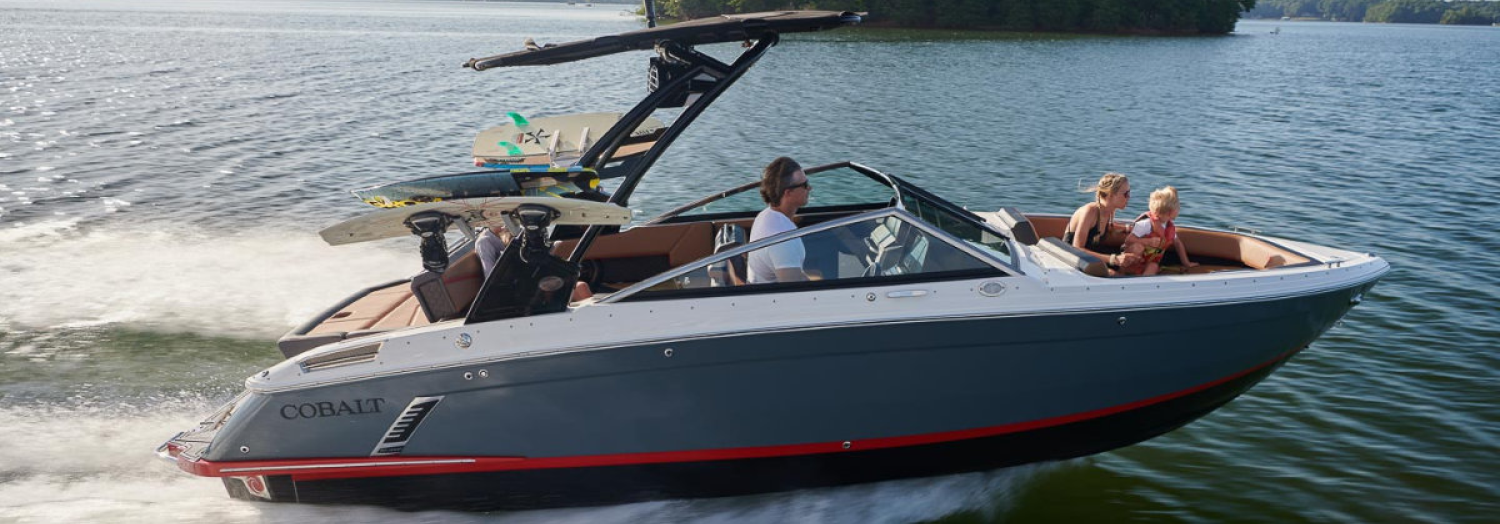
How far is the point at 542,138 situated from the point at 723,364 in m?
3.28

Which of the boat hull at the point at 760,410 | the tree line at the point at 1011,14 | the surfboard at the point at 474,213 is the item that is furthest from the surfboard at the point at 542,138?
the tree line at the point at 1011,14

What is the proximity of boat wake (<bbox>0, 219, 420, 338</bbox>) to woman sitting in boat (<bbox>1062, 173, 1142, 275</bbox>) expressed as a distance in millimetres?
5634

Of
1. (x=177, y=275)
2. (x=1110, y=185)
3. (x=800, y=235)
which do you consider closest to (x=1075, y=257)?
(x=1110, y=185)

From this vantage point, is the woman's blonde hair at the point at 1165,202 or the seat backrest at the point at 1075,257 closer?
the seat backrest at the point at 1075,257

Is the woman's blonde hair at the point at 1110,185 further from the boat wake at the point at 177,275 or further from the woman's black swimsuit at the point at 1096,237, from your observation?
the boat wake at the point at 177,275

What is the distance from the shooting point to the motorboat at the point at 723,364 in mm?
4227

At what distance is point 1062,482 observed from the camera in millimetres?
5320

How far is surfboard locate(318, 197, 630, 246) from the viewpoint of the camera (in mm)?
4258

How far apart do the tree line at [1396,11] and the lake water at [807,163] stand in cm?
11690

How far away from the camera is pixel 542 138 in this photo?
690 centimetres

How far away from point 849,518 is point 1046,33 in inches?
2261

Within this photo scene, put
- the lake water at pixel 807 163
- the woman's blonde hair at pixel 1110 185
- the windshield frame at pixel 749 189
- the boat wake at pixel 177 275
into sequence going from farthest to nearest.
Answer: the boat wake at pixel 177 275 → the windshield frame at pixel 749 189 → the woman's blonde hair at pixel 1110 185 → the lake water at pixel 807 163

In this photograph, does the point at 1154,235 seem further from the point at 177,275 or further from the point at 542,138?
the point at 177,275

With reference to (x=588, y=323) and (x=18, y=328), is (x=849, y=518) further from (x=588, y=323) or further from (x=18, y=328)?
(x=18, y=328)
